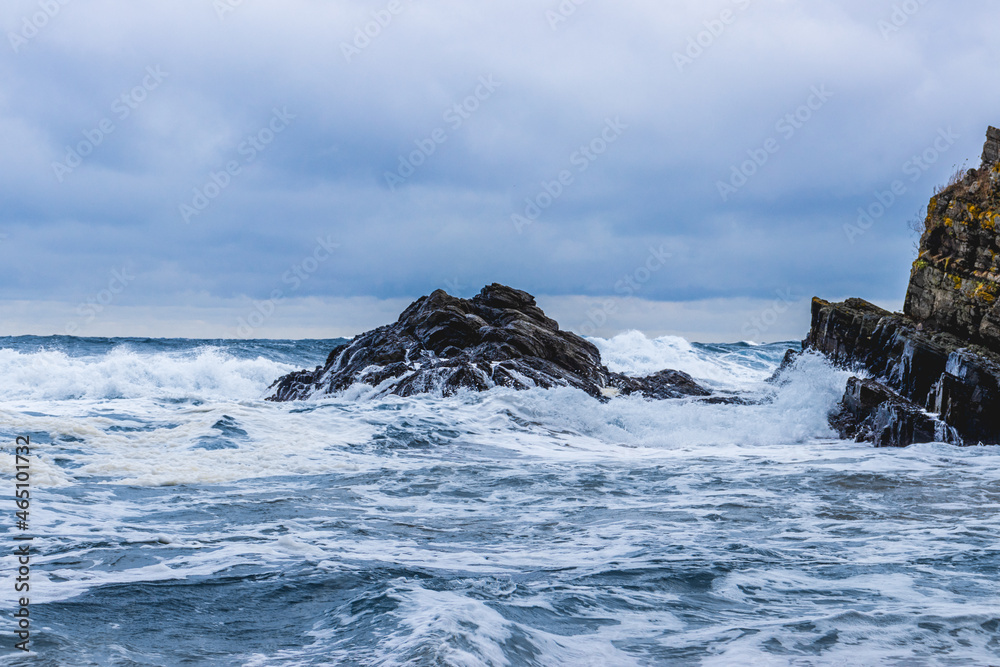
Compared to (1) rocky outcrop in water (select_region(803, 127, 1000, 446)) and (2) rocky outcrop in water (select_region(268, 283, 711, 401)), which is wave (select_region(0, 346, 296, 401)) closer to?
(2) rocky outcrop in water (select_region(268, 283, 711, 401))

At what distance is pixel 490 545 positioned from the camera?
265 inches

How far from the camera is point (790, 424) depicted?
1534 cm

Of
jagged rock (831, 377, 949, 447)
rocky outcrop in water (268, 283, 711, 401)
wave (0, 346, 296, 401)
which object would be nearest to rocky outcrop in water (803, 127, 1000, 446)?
jagged rock (831, 377, 949, 447)

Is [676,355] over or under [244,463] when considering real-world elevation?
over

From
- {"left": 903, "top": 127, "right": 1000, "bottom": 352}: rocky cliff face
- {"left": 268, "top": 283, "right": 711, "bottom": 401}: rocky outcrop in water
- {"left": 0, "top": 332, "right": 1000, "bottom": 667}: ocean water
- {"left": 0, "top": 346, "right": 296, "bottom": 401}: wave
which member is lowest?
{"left": 0, "top": 332, "right": 1000, "bottom": 667}: ocean water

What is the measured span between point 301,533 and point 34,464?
5.06m

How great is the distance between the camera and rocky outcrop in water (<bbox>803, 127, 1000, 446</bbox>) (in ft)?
42.5

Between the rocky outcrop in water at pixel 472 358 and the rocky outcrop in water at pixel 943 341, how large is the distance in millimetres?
5894

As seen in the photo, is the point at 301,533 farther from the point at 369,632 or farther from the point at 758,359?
the point at 758,359

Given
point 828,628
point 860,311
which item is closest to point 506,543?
point 828,628

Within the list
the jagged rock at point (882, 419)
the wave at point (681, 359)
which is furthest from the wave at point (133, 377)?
the jagged rock at point (882, 419)

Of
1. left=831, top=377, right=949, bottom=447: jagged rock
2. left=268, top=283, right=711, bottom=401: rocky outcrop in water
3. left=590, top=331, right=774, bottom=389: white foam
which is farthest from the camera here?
left=590, top=331, right=774, bottom=389: white foam

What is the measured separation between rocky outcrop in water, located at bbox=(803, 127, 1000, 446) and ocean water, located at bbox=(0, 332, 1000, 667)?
832mm

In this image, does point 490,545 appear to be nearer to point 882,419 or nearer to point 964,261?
point 882,419
